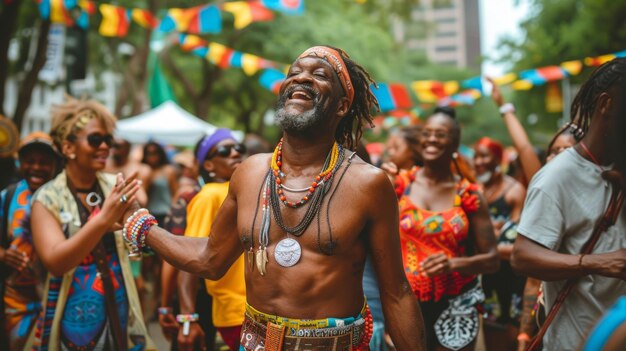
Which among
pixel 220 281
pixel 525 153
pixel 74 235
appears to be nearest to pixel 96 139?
pixel 74 235

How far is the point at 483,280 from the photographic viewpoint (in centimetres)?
656

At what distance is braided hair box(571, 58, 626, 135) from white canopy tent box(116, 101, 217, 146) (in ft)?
38.7

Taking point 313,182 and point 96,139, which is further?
point 96,139

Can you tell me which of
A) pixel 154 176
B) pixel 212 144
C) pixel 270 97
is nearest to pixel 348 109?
pixel 212 144

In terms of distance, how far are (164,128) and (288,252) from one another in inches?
498

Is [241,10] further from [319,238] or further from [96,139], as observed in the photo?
[319,238]

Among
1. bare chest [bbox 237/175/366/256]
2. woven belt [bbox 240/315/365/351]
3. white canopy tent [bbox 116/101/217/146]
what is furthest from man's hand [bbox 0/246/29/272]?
white canopy tent [bbox 116/101/217/146]

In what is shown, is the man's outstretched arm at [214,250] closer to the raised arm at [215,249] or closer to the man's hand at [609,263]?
the raised arm at [215,249]

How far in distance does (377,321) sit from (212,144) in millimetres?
1773

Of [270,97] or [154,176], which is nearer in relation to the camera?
[154,176]

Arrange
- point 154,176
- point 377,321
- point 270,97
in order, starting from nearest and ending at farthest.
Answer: point 377,321 < point 154,176 < point 270,97

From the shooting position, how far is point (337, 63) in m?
3.17

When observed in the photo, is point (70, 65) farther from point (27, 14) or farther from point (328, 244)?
point (328, 244)

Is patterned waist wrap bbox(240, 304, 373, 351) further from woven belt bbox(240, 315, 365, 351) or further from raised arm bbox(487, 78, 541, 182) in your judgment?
raised arm bbox(487, 78, 541, 182)
